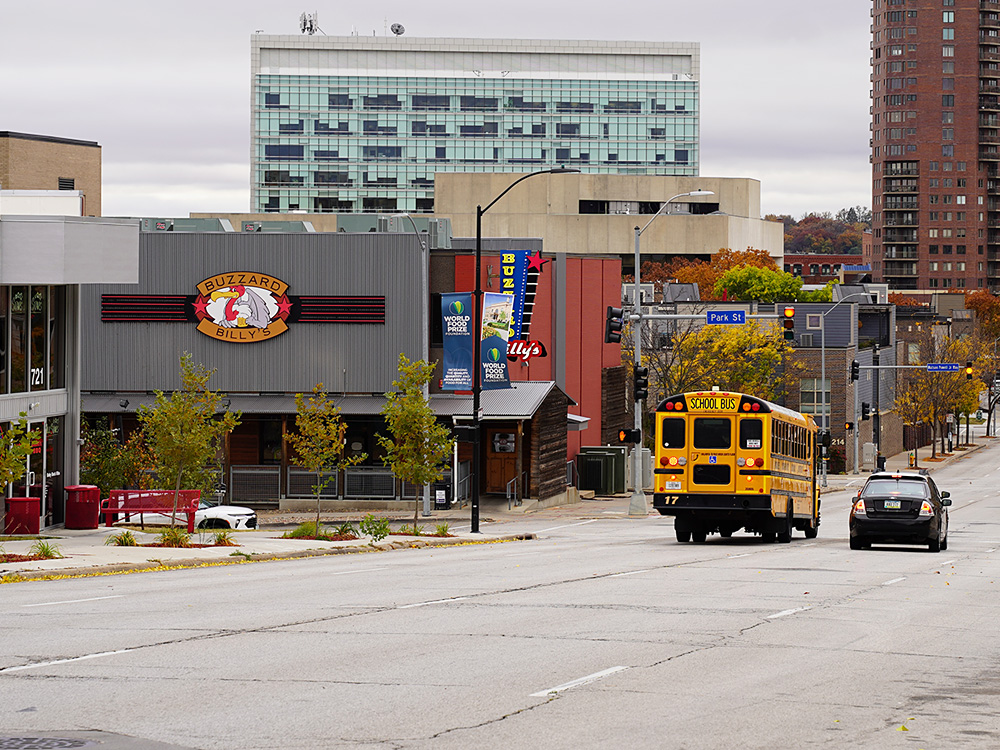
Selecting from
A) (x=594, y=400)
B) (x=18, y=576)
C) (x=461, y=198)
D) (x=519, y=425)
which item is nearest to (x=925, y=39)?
(x=461, y=198)

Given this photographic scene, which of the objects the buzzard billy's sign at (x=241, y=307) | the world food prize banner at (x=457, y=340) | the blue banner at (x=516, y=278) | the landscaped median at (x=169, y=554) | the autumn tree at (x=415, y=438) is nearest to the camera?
the landscaped median at (x=169, y=554)

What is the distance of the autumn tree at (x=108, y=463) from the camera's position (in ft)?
119

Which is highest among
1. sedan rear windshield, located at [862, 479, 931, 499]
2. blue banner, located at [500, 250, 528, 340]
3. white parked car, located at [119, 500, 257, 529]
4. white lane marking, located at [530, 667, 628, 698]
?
blue banner, located at [500, 250, 528, 340]

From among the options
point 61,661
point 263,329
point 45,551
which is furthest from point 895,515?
point 263,329

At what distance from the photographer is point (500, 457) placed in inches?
1957

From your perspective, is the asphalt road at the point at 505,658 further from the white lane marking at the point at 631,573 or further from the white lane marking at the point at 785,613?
the white lane marking at the point at 631,573

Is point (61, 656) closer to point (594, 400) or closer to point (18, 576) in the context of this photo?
point (18, 576)

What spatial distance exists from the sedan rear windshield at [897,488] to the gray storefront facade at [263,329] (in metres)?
20.7

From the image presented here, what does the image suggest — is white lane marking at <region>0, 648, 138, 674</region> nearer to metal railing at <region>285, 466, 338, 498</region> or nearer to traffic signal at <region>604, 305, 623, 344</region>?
traffic signal at <region>604, 305, 623, 344</region>

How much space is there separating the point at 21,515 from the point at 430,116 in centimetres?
13738

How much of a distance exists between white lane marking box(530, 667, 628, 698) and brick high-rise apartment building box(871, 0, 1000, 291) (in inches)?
7760

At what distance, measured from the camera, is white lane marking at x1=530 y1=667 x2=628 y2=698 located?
1112 cm

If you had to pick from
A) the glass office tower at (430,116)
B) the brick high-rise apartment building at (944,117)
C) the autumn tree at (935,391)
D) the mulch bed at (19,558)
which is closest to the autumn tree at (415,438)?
the mulch bed at (19,558)

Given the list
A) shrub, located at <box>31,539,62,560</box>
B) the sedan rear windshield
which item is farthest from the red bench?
the sedan rear windshield
